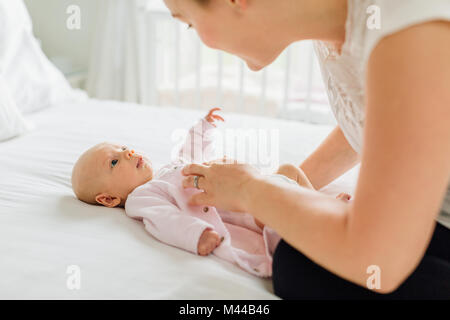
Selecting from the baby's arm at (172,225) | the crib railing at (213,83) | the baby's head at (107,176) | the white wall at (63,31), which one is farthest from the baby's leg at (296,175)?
the white wall at (63,31)

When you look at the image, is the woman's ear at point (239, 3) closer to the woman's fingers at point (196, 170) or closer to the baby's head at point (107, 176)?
the woman's fingers at point (196, 170)

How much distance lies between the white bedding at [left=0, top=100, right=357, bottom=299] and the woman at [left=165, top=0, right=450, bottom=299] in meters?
0.13

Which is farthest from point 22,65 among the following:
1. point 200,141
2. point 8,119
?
point 200,141

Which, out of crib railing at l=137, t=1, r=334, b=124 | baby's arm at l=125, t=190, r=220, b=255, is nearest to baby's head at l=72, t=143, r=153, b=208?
baby's arm at l=125, t=190, r=220, b=255

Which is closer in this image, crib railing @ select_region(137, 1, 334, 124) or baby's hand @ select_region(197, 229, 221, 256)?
baby's hand @ select_region(197, 229, 221, 256)

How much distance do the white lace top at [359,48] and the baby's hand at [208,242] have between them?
13.2 inches

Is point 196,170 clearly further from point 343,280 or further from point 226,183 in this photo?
point 343,280

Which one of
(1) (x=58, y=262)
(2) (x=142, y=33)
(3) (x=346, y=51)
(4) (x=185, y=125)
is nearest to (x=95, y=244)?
(1) (x=58, y=262)

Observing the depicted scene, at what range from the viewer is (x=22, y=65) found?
186 centimetres

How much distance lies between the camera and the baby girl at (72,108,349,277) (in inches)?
36.8

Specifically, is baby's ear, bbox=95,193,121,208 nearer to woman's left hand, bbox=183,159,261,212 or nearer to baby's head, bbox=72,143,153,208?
baby's head, bbox=72,143,153,208

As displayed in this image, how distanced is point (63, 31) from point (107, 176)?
79.9 inches

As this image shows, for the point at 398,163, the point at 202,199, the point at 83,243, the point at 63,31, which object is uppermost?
the point at 63,31
